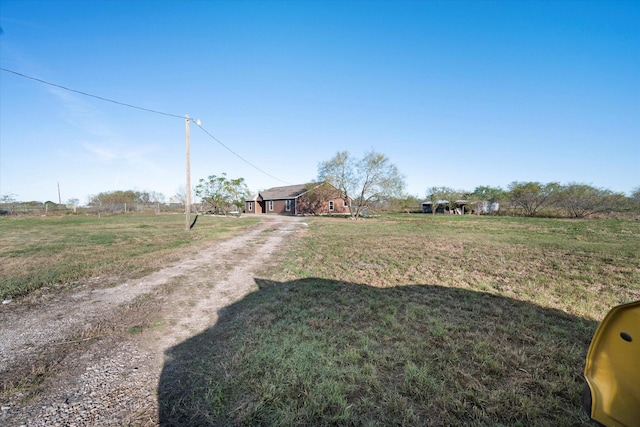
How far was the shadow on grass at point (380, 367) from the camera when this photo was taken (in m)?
2.01

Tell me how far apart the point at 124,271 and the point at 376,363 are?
21.1 feet

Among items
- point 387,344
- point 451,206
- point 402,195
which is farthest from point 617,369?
point 451,206

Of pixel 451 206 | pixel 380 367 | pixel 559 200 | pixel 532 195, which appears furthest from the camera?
pixel 451 206

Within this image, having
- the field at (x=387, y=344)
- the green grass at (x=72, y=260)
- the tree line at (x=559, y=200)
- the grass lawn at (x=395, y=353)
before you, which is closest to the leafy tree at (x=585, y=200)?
the tree line at (x=559, y=200)

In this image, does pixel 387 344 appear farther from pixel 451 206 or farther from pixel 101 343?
pixel 451 206

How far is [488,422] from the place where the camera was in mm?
1936

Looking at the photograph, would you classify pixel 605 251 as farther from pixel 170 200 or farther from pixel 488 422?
pixel 170 200

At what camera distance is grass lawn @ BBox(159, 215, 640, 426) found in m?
2.03

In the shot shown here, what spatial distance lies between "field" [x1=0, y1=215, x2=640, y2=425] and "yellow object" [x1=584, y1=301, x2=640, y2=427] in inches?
31.8

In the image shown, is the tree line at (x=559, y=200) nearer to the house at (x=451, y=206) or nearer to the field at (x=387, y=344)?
the house at (x=451, y=206)

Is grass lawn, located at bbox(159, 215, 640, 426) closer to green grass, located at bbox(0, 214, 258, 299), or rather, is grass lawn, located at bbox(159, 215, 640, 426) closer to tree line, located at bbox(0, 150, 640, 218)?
green grass, located at bbox(0, 214, 258, 299)

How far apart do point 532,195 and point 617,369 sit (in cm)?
4384

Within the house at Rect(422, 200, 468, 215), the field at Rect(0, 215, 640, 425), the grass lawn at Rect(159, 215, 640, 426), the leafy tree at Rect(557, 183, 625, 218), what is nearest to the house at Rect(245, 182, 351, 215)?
the house at Rect(422, 200, 468, 215)

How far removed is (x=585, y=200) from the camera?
1164 inches
